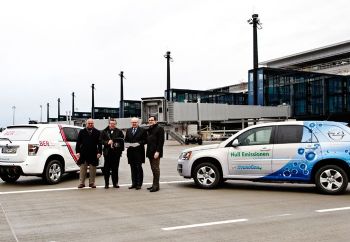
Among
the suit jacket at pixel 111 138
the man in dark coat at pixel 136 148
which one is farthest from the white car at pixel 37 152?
the man in dark coat at pixel 136 148

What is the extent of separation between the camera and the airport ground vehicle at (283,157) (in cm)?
1007

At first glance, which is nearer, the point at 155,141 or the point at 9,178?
the point at 155,141

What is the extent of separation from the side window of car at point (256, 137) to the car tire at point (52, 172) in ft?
16.7

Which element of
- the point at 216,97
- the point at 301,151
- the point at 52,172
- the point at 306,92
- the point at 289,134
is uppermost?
the point at 216,97

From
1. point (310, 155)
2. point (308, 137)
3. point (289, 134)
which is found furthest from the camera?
point (289, 134)

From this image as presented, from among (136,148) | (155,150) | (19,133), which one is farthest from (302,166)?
(19,133)

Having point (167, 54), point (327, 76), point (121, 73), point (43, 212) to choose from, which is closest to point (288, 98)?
point (327, 76)

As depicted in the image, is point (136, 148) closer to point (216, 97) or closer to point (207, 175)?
point (207, 175)

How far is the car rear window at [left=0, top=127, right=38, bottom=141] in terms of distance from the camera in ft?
39.1

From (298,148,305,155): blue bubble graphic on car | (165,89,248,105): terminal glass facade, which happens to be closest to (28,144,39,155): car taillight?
(298,148,305,155): blue bubble graphic on car

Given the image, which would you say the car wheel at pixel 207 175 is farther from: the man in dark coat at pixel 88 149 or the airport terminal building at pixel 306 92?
the airport terminal building at pixel 306 92

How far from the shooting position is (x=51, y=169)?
12.1 metres

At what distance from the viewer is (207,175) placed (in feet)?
36.3

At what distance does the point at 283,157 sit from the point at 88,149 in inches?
191
